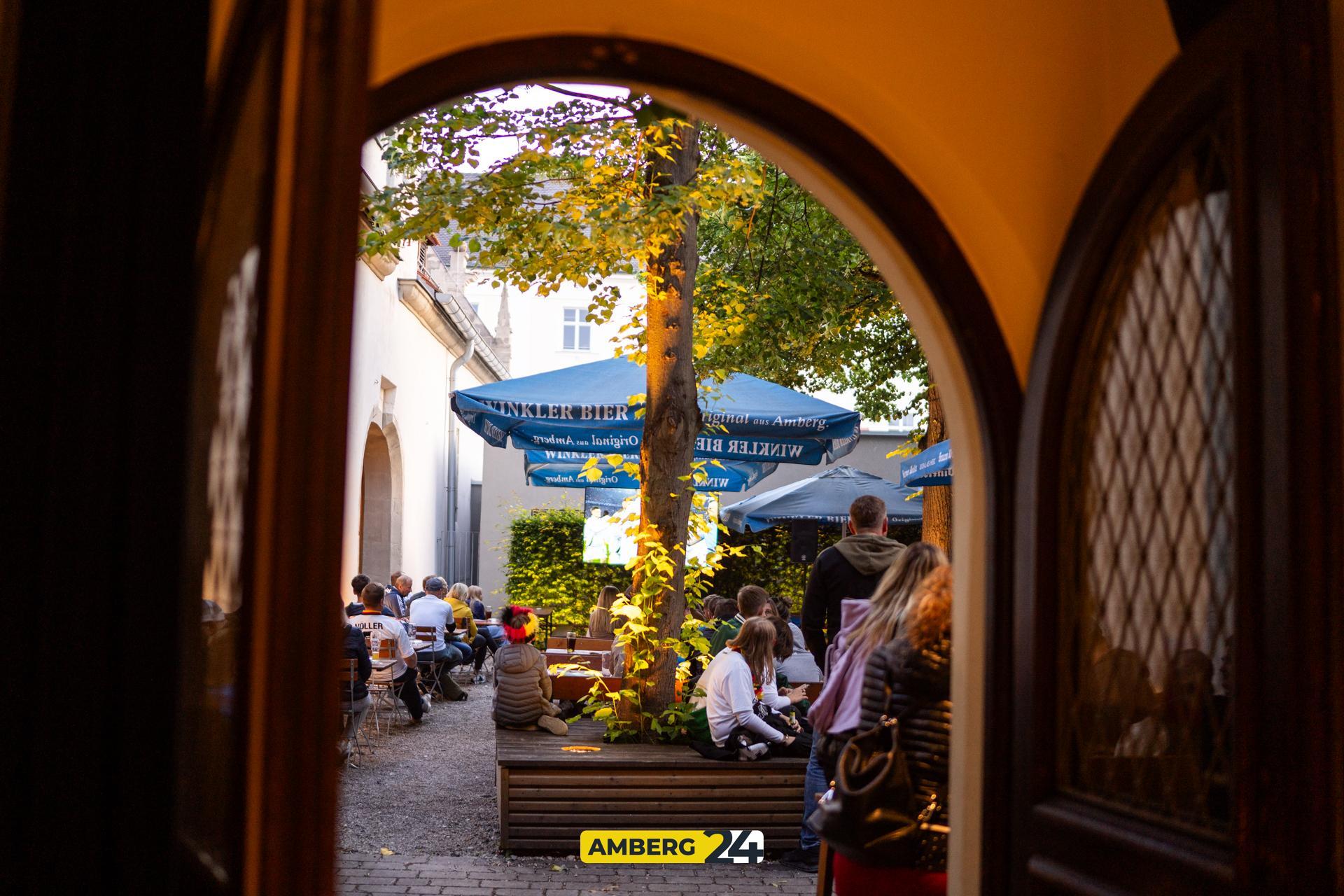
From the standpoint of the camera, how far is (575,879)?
5965mm

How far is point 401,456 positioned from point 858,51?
16525mm

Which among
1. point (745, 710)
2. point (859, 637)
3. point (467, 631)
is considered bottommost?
point (467, 631)

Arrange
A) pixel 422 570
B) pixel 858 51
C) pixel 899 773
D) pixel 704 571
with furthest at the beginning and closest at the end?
pixel 422 570
pixel 704 571
pixel 899 773
pixel 858 51

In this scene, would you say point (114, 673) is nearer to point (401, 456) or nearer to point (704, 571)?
point (704, 571)

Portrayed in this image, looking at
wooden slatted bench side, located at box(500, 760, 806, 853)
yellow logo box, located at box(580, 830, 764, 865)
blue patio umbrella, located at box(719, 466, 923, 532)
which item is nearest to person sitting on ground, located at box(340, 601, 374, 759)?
wooden slatted bench side, located at box(500, 760, 806, 853)

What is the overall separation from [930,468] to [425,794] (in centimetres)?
430

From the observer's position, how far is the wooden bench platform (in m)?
6.37

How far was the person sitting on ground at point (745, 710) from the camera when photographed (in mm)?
6527

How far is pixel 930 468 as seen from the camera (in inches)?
275

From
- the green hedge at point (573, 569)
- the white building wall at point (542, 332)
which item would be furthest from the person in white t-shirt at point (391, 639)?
the white building wall at point (542, 332)

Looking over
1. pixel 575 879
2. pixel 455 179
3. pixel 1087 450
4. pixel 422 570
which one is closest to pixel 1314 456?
pixel 1087 450

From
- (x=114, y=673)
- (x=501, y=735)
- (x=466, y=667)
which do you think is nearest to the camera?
(x=114, y=673)

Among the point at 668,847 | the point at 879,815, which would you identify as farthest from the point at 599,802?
the point at 879,815

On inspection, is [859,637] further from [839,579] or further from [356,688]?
[356,688]
